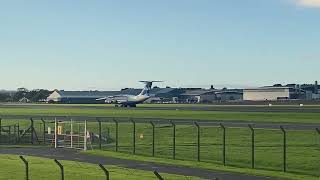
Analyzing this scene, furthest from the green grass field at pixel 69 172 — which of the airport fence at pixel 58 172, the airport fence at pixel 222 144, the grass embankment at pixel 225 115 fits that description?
the grass embankment at pixel 225 115

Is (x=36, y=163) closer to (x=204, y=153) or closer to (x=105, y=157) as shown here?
(x=105, y=157)

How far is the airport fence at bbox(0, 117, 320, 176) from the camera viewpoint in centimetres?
2792

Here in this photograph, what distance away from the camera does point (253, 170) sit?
25.7 m

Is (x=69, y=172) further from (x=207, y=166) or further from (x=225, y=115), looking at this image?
(x=225, y=115)

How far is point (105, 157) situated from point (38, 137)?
15.7m

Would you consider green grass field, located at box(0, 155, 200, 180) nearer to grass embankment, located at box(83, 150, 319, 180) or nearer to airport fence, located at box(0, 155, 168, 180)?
airport fence, located at box(0, 155, 168, 180)

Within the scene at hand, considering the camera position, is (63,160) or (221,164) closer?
(221,164)

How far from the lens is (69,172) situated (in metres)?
24.4

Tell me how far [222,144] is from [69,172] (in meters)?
14.6

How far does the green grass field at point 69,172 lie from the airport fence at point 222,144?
4.91m

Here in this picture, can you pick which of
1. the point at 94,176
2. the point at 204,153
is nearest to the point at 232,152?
the point at 204,153

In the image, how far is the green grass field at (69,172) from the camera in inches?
902

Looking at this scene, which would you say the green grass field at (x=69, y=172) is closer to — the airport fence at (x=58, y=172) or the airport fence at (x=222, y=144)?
the airport fence at (x=58, y=172)

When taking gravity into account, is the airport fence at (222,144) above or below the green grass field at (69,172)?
above
